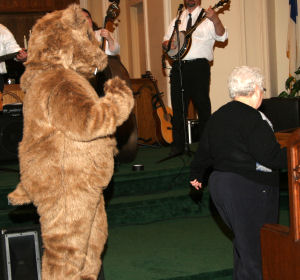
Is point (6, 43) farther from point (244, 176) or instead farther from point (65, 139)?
point (244, 176)

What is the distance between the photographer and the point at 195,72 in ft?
18.9

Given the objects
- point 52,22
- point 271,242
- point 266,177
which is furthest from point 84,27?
point 271,242

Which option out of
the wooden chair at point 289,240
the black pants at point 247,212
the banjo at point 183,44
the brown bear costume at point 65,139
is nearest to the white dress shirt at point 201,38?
the banjo at point 183,44

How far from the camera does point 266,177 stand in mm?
2893

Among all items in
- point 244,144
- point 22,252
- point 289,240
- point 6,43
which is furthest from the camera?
point 6,43

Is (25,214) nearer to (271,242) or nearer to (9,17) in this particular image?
(271,242)

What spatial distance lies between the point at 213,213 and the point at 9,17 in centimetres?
660

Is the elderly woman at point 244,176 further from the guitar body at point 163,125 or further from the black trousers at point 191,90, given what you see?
the guitar body at point 163,125

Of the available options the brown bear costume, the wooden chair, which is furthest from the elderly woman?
the brown bear costume

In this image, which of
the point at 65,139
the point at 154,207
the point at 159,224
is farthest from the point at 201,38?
the point at 65,139

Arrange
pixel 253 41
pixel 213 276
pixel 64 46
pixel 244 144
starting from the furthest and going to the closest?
1. pixel 253 41
2. pixel 213 276
3. pixel 244 144
4. pixel 64 46

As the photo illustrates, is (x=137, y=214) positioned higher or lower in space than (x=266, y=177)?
lower

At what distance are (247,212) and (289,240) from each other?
408 mm

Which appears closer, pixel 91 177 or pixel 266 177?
pixel 91 177
